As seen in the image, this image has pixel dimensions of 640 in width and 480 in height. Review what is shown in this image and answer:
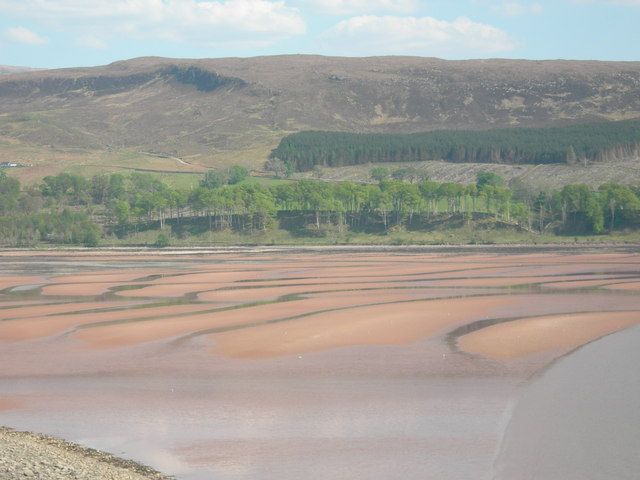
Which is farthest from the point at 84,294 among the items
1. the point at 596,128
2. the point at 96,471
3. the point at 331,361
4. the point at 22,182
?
the point at 596,128

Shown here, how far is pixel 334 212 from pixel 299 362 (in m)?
87.6

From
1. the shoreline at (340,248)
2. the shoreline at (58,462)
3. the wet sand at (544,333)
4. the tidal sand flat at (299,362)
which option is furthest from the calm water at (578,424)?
the shoreline at (340,248)

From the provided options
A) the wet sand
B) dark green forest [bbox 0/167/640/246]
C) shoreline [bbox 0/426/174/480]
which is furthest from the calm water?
dark green forest [bbox 0/167/640/246]

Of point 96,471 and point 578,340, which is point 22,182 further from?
point 96,471

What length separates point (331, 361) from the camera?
3803 centimetres

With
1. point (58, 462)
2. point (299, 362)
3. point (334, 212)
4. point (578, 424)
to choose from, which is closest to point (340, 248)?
point (334, 212)

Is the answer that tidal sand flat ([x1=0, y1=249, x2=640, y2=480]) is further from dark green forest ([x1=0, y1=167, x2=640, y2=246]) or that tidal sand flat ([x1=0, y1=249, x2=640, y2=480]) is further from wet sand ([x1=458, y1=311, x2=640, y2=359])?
dark green forest ([x1=0, y1=167, x2=640, y2=246])

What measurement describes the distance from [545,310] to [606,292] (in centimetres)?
1010

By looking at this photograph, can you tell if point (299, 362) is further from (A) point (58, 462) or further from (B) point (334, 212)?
(B) point (334, 212)

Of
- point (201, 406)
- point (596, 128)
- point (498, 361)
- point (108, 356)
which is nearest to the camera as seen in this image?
point (201, 406)

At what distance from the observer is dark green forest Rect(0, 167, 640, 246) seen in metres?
115

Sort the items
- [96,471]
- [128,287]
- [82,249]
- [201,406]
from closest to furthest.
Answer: [96,471] → [201,406] → [128,287] → [82,249]

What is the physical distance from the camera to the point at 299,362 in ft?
124

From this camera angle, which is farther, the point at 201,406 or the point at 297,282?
the point at 297,282
